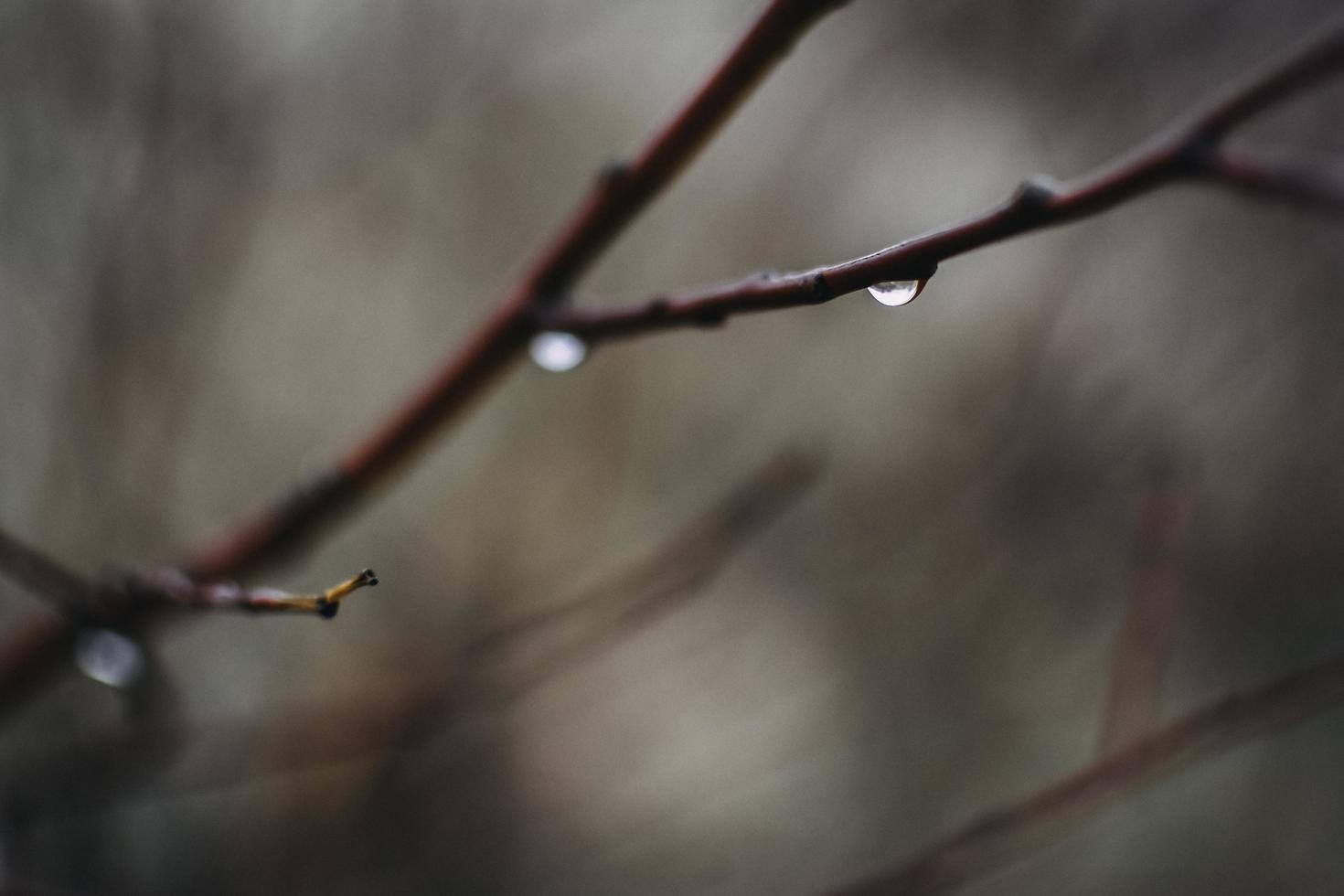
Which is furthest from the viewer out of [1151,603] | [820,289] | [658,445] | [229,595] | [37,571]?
[658,445]

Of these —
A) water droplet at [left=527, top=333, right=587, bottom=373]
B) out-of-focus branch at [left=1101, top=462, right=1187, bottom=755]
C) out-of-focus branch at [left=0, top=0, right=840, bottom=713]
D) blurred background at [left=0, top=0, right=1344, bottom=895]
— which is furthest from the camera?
blurred background at [left=0, top=0, right=1344, bottom=895]

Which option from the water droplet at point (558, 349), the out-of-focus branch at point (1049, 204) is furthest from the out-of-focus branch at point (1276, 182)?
the water droplet at point (558, 349)

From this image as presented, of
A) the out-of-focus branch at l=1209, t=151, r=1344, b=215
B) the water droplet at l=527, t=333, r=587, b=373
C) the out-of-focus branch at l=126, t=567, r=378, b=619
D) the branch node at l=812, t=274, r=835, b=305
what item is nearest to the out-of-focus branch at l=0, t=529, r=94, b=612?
the out-of-focus branch at l=126, t=567, r=378, b=619

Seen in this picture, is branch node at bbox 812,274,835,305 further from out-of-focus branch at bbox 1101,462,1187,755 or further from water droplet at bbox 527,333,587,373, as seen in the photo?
out-of-focus branch at bbox 1101,462,1187,755

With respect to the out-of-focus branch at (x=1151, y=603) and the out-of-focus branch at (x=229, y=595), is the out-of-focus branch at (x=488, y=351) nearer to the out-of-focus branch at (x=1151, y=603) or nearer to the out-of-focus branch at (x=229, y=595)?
the out-of-focus branch at (x=229, y=595)

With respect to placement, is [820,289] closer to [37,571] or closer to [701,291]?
[701,291]

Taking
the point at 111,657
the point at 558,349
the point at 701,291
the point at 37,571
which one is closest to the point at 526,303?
the point at 558,349

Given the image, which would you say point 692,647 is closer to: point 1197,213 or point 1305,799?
point 1197,213
